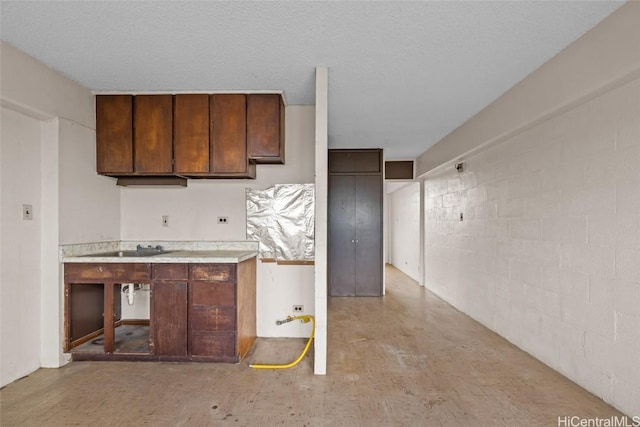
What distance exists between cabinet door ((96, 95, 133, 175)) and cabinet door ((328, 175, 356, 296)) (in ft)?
11.1

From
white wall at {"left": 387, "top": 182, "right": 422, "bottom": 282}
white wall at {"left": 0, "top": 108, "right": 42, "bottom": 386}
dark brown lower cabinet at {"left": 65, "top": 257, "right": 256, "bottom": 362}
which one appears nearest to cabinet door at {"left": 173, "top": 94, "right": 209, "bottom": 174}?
dark brown lower cabinet at {"left": 65, "top": 257, "right": 256, "bottom": 362}

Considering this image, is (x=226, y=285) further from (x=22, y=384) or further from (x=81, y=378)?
(x=22, y=384)

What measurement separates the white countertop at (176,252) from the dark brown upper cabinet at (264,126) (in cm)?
101

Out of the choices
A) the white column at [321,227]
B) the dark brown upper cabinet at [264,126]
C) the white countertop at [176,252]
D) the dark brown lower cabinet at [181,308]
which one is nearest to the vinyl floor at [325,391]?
the dark brown lower cabinet at [181,308]

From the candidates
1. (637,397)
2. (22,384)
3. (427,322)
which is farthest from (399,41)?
(22,384)

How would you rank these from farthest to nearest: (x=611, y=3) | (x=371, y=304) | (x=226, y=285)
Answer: (x=371, y=304), (x=226, y=285), (x=611, y=3)

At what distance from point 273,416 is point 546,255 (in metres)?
2.61

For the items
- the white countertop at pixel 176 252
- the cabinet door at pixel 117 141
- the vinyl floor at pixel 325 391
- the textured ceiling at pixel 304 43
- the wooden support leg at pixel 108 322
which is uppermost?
the textured ceiling at pixel 304 43

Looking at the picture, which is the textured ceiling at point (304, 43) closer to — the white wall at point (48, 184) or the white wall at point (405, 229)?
the white wall at point (48, 184)

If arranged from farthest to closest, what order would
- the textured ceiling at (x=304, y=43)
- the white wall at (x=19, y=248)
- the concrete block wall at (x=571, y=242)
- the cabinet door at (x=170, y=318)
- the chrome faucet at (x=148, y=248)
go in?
the chrome faucet at (x=148, y=248), the cabinet door at (x=170, y=318), the white wall at (x=19, y=248), the concrete block wall at (x=571, y=242), the textured ceiling at (x=304, y=43)

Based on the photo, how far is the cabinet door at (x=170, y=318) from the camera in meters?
3.01

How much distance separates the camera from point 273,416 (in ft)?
7.41

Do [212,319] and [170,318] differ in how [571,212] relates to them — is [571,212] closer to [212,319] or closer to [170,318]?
[212,319]

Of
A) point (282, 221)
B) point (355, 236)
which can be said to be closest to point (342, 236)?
point (355, 236)
